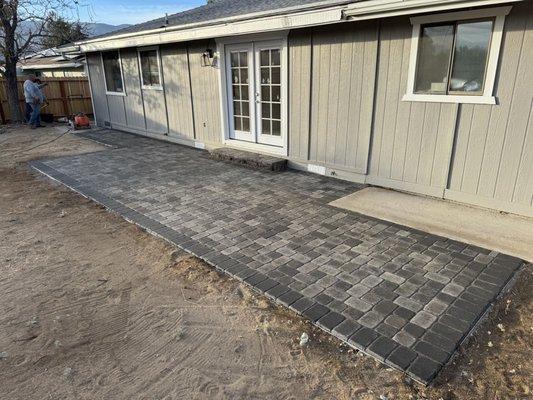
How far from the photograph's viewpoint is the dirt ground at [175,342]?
2104 mm

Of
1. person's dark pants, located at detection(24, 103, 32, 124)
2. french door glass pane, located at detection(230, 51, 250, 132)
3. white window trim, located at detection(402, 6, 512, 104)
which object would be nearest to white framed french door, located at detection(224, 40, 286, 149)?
french door glass pane, located at detection(230, 51, 250, 132)

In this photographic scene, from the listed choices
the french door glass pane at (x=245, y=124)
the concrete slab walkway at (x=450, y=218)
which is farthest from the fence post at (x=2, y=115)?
the concrete slab walkway at (x=450, y=218)

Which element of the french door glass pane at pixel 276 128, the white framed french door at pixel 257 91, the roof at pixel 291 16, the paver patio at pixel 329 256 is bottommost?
the paver patio at pixel 329 256

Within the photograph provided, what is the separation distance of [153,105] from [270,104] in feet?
13.9

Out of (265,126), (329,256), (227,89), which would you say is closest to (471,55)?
(329,256)

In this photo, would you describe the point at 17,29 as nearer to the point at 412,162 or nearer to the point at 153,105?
the point at 153,105

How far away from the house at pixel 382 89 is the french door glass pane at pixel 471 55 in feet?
0.04

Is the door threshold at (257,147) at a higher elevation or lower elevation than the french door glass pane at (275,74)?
lower

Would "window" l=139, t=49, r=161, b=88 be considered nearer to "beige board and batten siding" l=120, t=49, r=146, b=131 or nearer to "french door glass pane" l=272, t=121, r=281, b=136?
"beige board and batten siding" l=120, t=49, r=146, b=131

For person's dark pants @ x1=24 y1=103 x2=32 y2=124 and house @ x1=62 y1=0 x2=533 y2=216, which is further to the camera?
person's dark pants @ x1=24 y1=103 x2=32 y2=124

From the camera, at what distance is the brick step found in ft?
21.2

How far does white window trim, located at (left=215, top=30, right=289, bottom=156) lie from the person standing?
26.1 feet

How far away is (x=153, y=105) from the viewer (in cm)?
965

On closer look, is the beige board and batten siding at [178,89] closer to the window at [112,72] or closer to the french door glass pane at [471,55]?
the window at [112,72]
